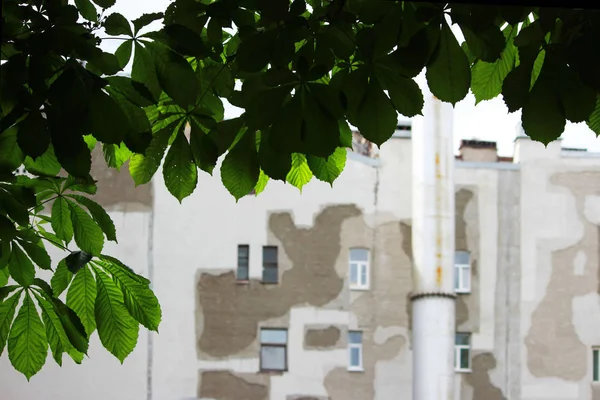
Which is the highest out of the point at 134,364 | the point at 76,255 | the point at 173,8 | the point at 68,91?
the point at 173,8

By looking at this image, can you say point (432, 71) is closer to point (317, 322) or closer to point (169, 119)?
point (169, 119)

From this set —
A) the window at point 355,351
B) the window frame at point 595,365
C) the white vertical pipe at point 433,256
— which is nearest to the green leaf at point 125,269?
the white vertical pipe at point 433,256

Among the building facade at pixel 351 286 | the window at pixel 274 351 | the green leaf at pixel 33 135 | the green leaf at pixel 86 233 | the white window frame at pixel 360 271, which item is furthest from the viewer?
the white window frame at pixel 360 271

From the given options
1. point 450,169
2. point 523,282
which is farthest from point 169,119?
Result: point 523,282

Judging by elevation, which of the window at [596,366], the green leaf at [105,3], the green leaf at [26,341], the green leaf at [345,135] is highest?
the green leaf at [105,3]

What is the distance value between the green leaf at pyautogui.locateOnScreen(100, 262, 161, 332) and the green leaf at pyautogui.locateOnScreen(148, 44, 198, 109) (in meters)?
0.21

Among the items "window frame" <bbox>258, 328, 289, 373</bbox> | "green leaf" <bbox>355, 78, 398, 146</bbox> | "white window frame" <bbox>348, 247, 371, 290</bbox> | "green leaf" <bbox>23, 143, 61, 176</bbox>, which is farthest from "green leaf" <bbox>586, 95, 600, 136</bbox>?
"white window frame" <bbox>348, 247, 371, 290</bbox>

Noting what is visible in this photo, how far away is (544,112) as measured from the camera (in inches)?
41.2

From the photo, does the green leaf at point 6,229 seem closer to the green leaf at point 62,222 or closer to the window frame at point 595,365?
the green leaf at point 62,222

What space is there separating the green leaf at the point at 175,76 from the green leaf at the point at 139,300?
0.21m

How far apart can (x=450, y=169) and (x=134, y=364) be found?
16.4 feet

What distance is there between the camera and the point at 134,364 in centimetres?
1482

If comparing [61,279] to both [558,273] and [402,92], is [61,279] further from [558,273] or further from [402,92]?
[558,273]

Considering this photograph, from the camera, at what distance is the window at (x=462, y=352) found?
15203mm
